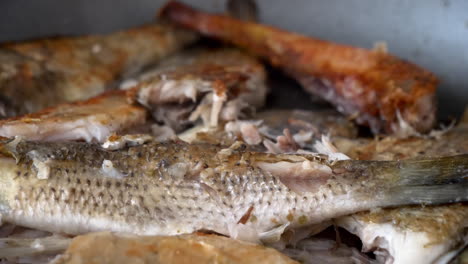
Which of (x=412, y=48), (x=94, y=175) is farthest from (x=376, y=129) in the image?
(x=94, y=175)

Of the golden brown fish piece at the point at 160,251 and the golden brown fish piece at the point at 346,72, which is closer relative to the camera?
the golden brown fish piece at the point at 160,251

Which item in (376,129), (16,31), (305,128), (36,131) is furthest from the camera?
(16,31)

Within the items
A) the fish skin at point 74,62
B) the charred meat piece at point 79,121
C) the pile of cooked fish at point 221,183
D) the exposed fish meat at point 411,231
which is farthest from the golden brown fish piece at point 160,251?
the fish skin at point 74,62

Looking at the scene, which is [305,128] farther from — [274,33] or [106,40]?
[106,40]

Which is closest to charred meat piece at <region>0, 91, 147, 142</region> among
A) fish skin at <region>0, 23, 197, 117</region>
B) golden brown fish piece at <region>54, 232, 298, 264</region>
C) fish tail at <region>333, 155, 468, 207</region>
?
fish skin at <region>0, 23, 197, 117</region>

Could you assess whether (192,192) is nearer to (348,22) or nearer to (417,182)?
(417,182)

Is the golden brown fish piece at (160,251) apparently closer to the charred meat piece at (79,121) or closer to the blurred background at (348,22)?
the charred meat piece at (79,121)
